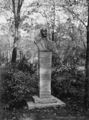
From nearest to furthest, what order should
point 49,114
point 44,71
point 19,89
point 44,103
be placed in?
point 49,114 → point 44,103 → point 44,71 → point 19,89

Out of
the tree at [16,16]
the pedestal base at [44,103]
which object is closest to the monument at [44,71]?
the pedestal base at [44,103]

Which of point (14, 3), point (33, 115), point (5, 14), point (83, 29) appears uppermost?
point (14, 3)

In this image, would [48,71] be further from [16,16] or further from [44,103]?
[16,16]

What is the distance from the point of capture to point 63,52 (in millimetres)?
9953

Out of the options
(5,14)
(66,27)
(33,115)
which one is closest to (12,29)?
(5,14)

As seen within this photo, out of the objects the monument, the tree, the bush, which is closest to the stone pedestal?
the monument

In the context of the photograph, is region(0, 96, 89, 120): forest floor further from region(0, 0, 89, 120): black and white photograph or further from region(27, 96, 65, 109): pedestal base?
region(27, 96, 65, 109): pedestal base

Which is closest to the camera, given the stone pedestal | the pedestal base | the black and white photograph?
the black and white photograph

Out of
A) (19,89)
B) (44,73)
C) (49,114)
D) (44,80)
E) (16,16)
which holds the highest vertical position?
(16,16)

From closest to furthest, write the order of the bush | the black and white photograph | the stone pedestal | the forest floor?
the forest floor → the black and white photograph → the stone pedestal → the bush

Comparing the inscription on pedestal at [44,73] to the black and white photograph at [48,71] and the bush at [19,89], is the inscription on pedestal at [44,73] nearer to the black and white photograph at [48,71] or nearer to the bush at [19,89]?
the black and white photograph at [48,71]

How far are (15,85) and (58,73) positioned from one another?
2.50 m

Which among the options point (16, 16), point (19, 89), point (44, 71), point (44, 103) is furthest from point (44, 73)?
point (16, 16)

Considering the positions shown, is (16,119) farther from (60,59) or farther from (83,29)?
(83,29)
